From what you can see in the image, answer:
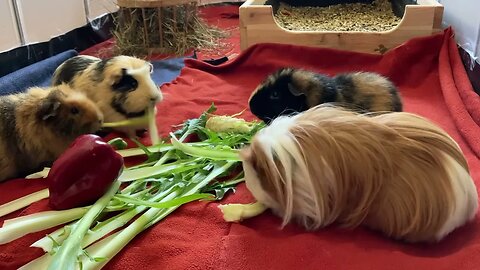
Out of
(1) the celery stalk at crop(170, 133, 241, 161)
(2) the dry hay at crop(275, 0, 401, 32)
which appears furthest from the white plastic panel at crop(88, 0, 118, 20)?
(1) the celery stalk at crop(170, 133, 241, 161)

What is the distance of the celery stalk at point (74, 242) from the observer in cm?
83

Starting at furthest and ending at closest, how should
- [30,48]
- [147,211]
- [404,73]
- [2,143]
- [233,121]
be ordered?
[30,48] → [404,73] → [233,121] → [2,143] → [147,211]

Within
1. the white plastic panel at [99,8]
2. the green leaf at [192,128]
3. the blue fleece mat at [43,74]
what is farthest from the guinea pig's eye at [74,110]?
the white plastic panel at [99,8]

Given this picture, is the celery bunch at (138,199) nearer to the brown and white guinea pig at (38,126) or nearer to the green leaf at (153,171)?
the green leaf at (153,171)

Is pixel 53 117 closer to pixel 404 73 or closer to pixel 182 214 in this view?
pixel 182 214

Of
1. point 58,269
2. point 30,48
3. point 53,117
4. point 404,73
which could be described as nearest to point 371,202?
point 58,269

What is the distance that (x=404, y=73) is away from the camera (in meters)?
1.92

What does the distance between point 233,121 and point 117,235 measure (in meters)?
0.55

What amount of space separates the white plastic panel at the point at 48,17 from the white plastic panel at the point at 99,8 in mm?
76

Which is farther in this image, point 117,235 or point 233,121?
point 233,121

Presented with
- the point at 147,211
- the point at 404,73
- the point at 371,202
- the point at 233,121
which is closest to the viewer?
the point at 371,202

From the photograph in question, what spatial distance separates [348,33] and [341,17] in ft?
1.87

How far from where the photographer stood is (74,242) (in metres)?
0.87

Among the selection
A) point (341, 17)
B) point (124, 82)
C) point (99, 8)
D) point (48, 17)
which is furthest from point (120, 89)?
point (99, 8)
